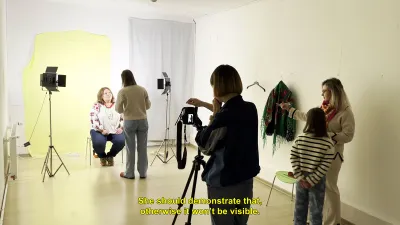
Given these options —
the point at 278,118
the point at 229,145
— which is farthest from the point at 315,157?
the point at 278,118

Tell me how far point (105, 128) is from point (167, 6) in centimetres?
221

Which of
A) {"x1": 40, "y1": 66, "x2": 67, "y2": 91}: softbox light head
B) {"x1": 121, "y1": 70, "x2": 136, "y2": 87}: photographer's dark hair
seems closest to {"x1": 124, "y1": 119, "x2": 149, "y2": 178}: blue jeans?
{"x1": 121, "y1": 70, "x2": 136, "y2": 87}: photographer's dark hair

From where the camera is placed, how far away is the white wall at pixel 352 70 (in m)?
2.84

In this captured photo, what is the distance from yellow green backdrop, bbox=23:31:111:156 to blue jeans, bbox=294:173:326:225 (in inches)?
172

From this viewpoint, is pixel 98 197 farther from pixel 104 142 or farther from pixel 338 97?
pixel 338 97

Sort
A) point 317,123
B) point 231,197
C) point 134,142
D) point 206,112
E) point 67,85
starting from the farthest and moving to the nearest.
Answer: point 206,112 < point 67,85 < point 134,142 < point 317,123 < point 231,197

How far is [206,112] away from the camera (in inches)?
248

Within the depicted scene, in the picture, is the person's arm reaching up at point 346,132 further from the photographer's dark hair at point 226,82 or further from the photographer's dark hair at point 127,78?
the photographer's dark hair at point 127,78

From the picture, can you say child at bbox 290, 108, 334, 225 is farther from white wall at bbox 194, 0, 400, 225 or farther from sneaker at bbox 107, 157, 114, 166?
sneaker at bbox 107, 157, 114, 166

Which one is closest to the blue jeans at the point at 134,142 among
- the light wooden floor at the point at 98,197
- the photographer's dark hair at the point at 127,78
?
the light wooden floor at the point at 98,197

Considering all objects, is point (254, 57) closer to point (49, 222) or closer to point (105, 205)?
point (105, 205)

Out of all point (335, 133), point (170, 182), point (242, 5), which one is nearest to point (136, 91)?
point (170, 182)

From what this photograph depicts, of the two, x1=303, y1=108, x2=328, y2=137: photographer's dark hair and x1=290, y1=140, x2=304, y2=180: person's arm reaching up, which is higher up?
x1=303, y1=108, x2=328, y2=137: photographer's dark hair

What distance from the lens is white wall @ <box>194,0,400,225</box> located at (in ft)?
9.32
